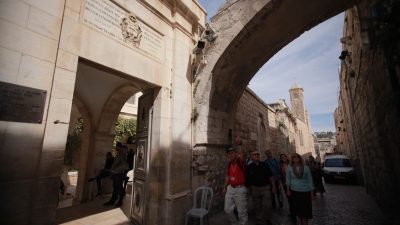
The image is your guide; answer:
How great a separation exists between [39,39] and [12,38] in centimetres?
26

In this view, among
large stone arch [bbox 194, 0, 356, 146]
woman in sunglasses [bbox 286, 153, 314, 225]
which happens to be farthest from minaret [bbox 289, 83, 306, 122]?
woman in sunglasses [bbox 286, 153, 314, 225]

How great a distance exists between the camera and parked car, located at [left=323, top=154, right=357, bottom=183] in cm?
960

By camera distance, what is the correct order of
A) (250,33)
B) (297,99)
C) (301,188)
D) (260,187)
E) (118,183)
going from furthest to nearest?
(297,99) → (118,183) → (250,33) → (260,187) → (301,188)

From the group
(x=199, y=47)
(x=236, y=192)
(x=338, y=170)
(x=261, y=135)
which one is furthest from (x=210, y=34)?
(x=338, y=170)

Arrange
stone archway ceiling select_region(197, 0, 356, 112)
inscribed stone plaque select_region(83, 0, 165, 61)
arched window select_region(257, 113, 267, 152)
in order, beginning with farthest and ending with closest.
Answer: arched window select_region(257, 113, 267, 152) < stone archway ceiling select_region(197, 0, 356, 112) < inscribed stone plaque select_region(83, 0, 165, 61)

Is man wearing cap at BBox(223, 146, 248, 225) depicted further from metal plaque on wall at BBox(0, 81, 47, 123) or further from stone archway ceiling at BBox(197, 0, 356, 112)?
metal plaque on wall at BBox(0, 81, 47, 123)

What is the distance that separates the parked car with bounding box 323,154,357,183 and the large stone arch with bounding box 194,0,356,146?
23.8 ft

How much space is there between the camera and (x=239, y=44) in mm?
4773

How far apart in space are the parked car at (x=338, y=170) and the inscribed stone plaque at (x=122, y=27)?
9.75 m

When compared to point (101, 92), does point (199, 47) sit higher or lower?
higher

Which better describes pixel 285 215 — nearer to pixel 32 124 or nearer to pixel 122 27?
pixel 32 124

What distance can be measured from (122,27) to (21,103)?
2000 millimetres

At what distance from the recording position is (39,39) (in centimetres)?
249

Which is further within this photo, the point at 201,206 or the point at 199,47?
the point at 199,47
